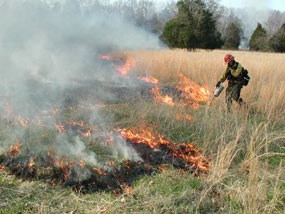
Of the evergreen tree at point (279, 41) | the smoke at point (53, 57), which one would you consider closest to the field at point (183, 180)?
the smoke at point (53, 57)

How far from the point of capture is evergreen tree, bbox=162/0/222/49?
2695 cm

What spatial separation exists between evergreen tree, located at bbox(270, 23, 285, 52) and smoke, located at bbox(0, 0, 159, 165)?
25033 millimetres

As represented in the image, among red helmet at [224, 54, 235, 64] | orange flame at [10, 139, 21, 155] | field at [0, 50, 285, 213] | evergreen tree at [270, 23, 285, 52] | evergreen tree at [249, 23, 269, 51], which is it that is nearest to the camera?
field at [0, 50, 285, 213]

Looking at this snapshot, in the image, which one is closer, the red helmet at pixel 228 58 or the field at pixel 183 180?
the field at pixel 183 180

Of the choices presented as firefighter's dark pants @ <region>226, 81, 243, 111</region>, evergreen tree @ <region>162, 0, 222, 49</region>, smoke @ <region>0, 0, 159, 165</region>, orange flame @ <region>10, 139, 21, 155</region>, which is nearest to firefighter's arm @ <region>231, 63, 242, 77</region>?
firefighter's dark pants @ <region>226, 81, 243, 111</region>

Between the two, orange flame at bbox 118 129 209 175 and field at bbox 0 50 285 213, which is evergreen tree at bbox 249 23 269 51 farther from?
orange flame at bbox 118 129 209 175

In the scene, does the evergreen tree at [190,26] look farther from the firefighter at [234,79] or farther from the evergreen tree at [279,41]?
the firefighter at [234,79]

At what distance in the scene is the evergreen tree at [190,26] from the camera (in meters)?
27.0

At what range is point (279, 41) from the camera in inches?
1400

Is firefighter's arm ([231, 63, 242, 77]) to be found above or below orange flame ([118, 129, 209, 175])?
above

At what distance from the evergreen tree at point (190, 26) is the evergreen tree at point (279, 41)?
1137 centimetres

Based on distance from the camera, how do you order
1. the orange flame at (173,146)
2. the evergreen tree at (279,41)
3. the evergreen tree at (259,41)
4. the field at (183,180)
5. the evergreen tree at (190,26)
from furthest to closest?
the evergreen tree at (259,41) < the evergreen tree at (279,41) < the evergreen tree at (190,26) < the orange flame at (173,146) < the field at (183,180)

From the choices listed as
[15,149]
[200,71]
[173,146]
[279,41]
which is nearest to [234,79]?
[173,146]

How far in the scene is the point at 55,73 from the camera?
1165cm
